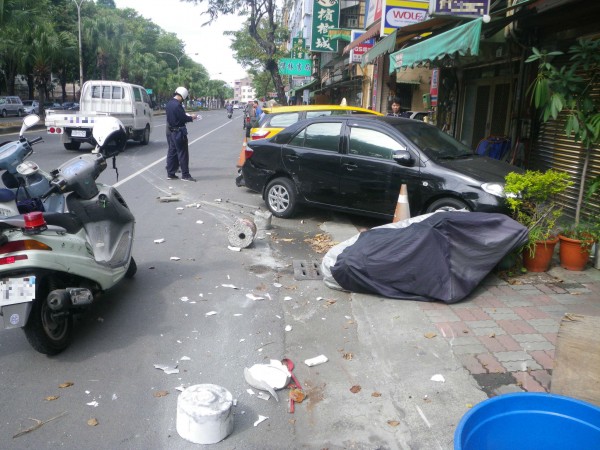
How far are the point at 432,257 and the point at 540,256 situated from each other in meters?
1.50

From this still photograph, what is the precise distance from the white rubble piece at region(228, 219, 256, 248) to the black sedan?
156 cm

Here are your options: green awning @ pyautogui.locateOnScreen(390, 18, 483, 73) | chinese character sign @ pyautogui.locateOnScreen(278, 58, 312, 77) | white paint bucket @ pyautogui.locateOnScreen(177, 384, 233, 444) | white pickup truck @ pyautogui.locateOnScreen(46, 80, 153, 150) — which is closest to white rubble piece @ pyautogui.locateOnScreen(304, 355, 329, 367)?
white paint bucket @ pyautogui.locateOnScreen(177, 384, 233, 444)

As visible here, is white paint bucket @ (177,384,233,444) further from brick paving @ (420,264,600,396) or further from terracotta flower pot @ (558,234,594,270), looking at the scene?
terracotta flower pot @ (558,234,594,270)

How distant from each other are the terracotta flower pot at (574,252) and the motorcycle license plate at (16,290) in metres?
5.16

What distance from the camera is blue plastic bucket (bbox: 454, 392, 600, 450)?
202 cm

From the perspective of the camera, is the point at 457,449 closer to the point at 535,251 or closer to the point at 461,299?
the point at 461,299

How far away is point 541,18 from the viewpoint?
8094 mm

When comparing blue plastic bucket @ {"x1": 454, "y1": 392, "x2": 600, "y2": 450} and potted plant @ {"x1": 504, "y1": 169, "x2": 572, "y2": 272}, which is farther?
potted plant @ {"x1": 504, "y1": 169, "x2": 572, "y2": 272}

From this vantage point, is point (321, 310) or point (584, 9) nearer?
point (321, 310)

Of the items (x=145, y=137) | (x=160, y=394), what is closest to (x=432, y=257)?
(x=160, y=394)

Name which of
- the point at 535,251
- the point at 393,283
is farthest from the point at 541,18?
the point at 393,283

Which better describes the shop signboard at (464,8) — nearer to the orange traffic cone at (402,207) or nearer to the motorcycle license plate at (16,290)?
the orange traffic cone at (402,207)

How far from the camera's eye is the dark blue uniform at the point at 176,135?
11539 mm

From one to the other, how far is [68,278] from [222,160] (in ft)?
40.2
